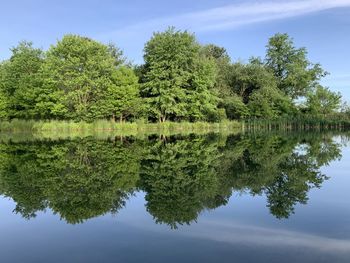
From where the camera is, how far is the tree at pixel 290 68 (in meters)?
60.6

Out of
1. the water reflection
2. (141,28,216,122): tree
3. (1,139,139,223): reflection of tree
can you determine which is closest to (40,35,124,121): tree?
(141,28,216,122): tree

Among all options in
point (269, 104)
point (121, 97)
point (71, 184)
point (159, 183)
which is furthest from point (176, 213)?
point (269, 104)

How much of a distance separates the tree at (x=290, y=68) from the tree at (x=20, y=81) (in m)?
35.8

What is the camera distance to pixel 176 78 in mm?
45594

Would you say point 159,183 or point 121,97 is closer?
point 159,183

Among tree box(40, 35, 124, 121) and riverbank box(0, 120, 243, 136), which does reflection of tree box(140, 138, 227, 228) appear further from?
tree box(40, 35, 124, 121)

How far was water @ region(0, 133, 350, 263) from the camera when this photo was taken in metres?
4.61

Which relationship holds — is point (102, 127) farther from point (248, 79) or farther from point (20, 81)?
point (248, 79)

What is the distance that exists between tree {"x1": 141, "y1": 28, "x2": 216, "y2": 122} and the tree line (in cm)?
12

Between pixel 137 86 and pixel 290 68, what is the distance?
1076 inches

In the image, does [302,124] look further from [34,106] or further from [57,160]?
[57,160]

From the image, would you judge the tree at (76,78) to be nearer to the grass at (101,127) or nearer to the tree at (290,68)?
the grass at (101,127)

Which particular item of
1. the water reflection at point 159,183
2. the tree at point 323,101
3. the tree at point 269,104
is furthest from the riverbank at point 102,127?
→ the water reflection at point 159,183

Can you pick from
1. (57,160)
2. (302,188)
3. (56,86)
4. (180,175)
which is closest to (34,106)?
(56,86)
